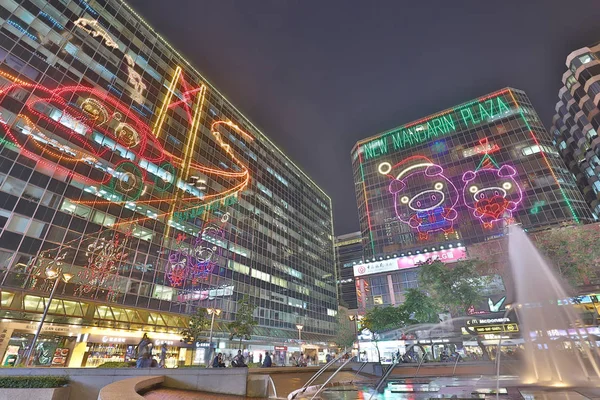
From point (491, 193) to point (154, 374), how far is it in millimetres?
59772

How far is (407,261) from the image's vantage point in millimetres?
54125

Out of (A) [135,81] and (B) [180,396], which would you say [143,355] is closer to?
(B) [180,396]

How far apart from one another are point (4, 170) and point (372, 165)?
65.4 m

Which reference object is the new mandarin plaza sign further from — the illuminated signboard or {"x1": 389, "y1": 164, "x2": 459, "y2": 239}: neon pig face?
the illuminated signboard

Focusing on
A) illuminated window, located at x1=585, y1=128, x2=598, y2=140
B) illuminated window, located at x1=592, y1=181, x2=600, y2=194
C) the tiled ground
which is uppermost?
illuminated window, located at x1=585, y1=128, x2=598, y2=140

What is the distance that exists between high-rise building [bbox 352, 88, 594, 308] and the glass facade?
18cm

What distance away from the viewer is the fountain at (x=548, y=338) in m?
15.6

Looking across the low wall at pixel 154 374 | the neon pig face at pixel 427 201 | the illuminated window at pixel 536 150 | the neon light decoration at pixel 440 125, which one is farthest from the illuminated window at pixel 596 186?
the low wall at pixel 154 374

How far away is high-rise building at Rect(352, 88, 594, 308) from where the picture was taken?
5134cm

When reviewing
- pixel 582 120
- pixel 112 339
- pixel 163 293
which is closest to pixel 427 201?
pixel 582 120

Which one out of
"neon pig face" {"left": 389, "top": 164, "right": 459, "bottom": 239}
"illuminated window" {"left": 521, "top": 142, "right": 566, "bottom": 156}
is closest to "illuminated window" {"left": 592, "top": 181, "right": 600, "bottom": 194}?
"illuminated window" {"left": 521, "top": 142, "right": 566, "bottom": 156}

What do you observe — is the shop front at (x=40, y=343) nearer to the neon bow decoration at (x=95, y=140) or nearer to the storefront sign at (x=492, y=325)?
the neon bow decoration at (x=95, y=140)

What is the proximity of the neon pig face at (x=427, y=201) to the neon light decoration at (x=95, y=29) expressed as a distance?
55.1m

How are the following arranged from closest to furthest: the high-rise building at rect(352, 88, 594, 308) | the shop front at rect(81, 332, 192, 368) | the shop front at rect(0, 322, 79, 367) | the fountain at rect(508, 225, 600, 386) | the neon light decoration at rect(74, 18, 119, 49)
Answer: the fountain at rect(508, 225, 600, 386), the shop front at rect(0, 322, 79, 367), the shop front at rect(81, 332, 192, 368), the neon light decoration at rect(74, 18, 119, 49), the high-rise building at rect(352, 88, 594, 308)
